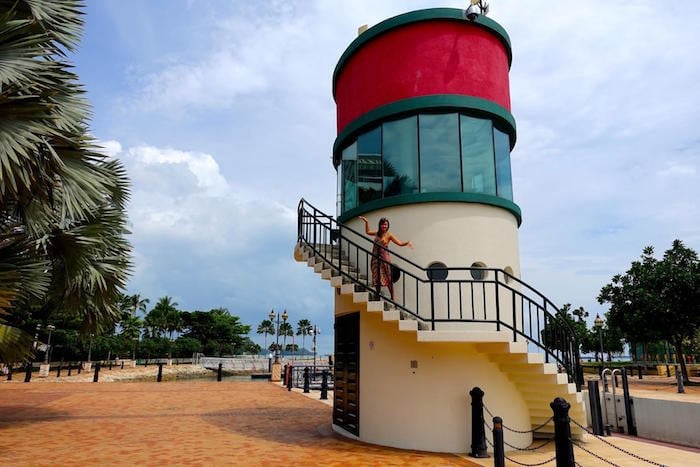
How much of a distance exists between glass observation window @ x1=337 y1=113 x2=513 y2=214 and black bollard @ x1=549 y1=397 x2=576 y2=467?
16.1 feet

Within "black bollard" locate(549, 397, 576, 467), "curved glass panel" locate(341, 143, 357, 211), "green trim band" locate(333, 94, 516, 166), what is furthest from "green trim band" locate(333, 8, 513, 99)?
"black bollard" locate(549, 397, 576, 467)

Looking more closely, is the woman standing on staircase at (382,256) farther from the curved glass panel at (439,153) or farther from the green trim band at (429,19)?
the green trim band at (429,19)

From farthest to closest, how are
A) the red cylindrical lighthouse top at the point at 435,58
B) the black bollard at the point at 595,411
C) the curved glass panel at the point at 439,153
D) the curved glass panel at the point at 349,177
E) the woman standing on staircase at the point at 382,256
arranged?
the black bollard at the point at 595,411 → the curved glass panel at the point at 349,177 → the red cylindrical lighthouse top at the point at 435,58 → the curved glass panel at the point at 439,153 → the woman standing on staircase at the point at 382,256

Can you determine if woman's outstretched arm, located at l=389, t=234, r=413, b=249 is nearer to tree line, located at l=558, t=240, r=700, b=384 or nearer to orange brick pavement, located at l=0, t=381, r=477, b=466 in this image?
orange brick pavement, located at l=0, t=381, r=477, b=466

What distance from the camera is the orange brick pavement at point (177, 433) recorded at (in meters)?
8.49

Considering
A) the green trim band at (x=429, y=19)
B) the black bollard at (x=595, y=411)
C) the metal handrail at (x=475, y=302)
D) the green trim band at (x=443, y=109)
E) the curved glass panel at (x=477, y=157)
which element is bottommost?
the black bollard at (x=595, y=411)

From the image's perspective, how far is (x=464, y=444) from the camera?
30.1 ft

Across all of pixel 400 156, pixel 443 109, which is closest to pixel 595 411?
pixel 400 156

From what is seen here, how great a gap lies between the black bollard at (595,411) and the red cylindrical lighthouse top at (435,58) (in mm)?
7206

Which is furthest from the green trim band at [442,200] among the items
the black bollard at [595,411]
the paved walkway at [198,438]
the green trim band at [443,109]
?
the black bollard at [595,411]

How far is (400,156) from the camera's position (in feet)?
35.3

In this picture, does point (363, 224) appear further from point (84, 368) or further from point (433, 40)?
point (84, 368)

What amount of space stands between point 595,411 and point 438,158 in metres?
7.53

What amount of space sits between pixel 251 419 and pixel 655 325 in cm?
2715
